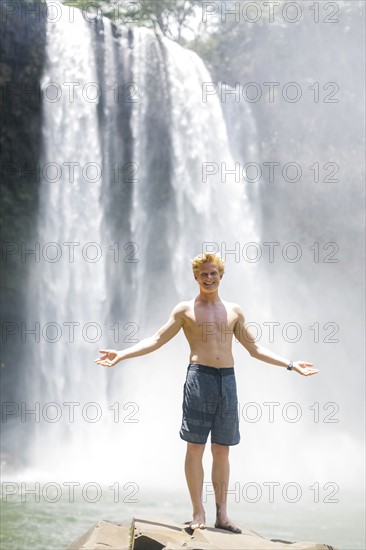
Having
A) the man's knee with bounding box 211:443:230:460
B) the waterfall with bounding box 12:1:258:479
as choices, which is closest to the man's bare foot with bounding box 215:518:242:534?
the man's knee with bounding box 211:443:230:460

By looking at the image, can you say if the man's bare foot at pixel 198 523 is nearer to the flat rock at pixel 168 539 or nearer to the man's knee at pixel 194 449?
the flat rock at pixel 168 539

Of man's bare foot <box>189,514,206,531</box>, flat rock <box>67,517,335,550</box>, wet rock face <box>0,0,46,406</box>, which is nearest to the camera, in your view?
flat rock <box>67,517,335,550</box>

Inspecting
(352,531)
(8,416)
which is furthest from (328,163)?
(352,531)

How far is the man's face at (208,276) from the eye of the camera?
16.1ft

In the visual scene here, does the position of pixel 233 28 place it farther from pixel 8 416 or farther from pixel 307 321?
pixel 8 416

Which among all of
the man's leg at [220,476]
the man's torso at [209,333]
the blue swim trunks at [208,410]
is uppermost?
the man's torso at [209,333]

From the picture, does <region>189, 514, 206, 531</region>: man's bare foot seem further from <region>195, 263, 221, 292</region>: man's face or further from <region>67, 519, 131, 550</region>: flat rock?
<region>195, 263, 221, 292</region>: man's face

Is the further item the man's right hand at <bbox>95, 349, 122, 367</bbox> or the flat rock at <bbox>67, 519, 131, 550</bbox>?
the man's right hand at <bbox>95, 349, 122, 367</bbox>

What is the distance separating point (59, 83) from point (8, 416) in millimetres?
7091

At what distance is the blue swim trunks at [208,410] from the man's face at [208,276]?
0.46 metres

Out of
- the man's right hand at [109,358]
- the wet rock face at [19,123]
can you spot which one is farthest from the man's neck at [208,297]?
the wet rock face at [19,123]

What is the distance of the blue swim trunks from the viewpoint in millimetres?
4867

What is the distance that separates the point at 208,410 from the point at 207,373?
0.68 feet

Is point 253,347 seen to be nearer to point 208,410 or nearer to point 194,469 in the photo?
point 208,410
